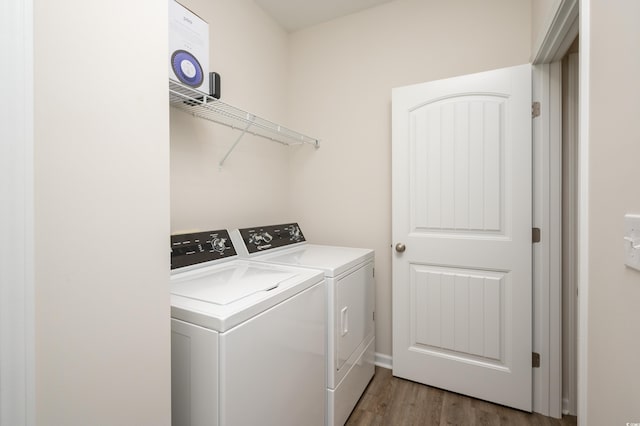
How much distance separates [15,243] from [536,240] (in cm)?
220

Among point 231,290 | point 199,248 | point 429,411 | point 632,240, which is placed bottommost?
point 429,411

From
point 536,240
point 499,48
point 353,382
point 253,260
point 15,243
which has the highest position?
point 499,48

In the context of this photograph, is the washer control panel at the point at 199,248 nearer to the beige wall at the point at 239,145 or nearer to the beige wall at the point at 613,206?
the beige wall at the point at 239,145

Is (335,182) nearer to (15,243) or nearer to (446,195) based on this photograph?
(446,195)

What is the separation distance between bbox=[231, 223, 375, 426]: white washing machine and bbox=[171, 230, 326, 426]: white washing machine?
Answer: 0.07 m

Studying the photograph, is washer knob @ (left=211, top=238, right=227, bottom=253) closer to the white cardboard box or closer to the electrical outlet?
A: the white cardboard box

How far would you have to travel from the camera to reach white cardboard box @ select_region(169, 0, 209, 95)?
1.29 m

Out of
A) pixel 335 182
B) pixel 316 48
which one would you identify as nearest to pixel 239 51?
pixel 316 48

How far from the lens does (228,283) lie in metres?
1.25

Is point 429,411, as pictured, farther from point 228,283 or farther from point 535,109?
point 535,109

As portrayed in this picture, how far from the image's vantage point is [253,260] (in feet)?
5.57

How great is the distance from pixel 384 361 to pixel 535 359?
3.19ft

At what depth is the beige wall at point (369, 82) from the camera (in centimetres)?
190

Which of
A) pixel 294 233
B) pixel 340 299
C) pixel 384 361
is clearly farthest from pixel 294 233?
pixel 384 361
